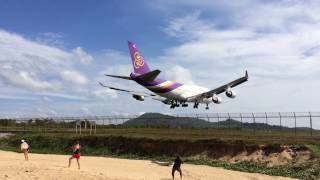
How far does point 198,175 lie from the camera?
44656mm

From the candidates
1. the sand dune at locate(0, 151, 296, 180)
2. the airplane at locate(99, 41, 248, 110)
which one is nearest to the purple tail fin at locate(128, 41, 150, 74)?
the airplane at locate(99, 41, 248, 110)

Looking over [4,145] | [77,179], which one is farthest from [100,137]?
[77,179]

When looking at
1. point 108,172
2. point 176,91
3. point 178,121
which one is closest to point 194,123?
point 178,121

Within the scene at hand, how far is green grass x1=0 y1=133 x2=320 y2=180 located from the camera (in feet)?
160

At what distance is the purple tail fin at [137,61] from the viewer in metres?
67.1

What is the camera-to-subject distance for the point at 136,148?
217 feet

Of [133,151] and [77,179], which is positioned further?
[133,151]

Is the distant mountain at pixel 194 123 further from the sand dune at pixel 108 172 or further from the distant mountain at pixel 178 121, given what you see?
the sand dune at pixel 108 172

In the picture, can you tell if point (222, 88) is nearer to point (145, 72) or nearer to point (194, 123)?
point (145, 72)

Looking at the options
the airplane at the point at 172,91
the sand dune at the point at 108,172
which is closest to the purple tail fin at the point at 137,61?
the airplane at the point at 172,91

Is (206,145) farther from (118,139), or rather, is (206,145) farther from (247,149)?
(118,139)

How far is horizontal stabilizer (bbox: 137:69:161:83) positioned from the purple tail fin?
3474 millimetres

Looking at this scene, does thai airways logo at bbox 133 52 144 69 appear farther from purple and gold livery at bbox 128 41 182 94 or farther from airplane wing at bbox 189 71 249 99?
airplane wing at bbox 189 71 249 99

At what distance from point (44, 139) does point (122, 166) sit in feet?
98.0
